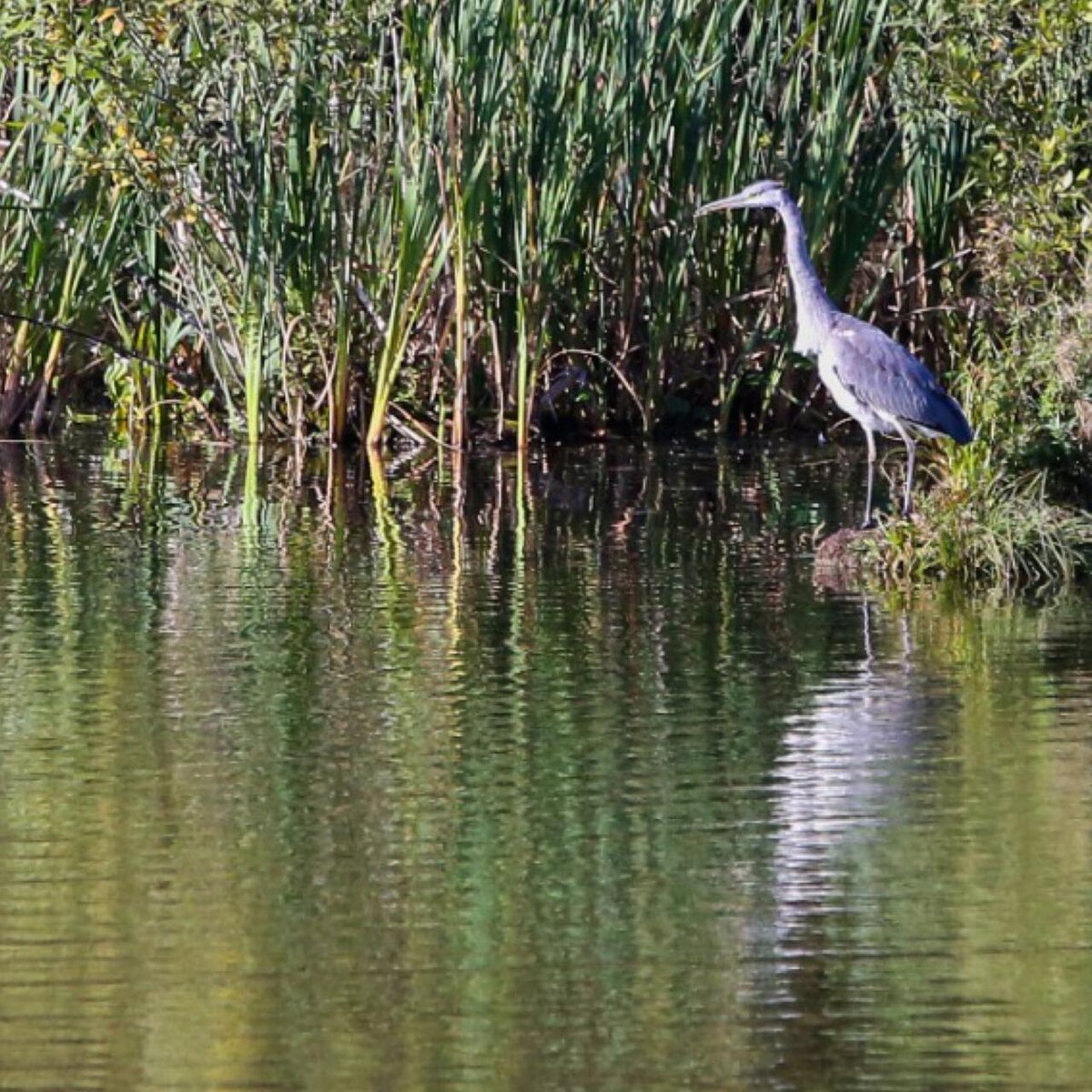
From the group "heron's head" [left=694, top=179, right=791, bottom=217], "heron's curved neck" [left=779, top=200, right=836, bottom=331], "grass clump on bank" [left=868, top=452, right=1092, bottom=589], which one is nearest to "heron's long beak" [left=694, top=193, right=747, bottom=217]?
"heron's head" [left=694, top=179, right=791, bottom=217]

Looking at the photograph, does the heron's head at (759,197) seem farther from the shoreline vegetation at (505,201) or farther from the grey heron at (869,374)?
A: the shoreline vegetation at (505,201)

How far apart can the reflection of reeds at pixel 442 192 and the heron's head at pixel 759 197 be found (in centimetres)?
96

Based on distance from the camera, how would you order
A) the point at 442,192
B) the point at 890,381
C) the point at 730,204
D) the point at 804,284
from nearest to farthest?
the point at 890,381, the point at 804,284, the point at 730,204, the point at 442,192

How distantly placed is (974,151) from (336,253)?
3171mm

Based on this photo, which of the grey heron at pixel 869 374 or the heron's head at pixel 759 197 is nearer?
the grey heron at pixel 869 374

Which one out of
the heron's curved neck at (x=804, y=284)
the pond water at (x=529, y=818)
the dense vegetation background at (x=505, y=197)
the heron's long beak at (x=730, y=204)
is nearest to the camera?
the pond water at (x=529, y=818)

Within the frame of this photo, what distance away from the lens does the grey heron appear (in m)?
10.6

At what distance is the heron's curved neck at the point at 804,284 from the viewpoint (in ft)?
37.9

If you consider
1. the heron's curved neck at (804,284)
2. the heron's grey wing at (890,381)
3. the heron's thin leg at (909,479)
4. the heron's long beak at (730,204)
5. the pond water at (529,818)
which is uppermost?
the heron's long beak at (730,204)

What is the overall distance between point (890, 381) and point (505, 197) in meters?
3.23

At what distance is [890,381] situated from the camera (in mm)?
10852

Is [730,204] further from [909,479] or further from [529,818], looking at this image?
[529,818]

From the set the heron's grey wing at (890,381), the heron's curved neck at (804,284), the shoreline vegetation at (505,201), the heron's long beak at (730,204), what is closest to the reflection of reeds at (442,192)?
the shoreline vegetation at (505,201)

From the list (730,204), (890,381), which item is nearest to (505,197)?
(730,204)
